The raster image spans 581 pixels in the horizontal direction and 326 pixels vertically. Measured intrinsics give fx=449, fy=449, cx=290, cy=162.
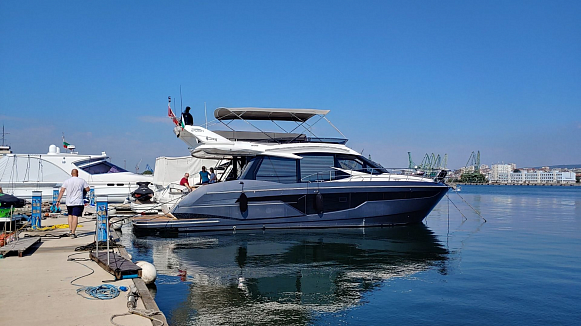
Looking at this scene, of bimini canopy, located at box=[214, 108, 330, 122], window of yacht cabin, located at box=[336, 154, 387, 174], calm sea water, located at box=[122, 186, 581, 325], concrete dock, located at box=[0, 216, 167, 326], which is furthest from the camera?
bimini canopy, located at box=[214, 108, 330, 122]

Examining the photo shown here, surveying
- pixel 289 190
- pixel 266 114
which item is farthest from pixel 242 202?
pixel 266 114

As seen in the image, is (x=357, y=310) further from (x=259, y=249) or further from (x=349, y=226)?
(x=349, y=226)

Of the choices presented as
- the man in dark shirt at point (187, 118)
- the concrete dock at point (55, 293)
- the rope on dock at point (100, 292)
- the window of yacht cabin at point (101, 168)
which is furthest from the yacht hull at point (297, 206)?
the window of yacht cabin at point (101, 168)

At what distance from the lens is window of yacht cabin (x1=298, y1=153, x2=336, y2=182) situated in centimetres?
1591

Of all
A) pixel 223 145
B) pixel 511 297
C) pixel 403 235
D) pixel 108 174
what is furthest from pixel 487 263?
pixel 108 174

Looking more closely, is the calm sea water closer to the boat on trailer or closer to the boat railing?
the boat on trailer

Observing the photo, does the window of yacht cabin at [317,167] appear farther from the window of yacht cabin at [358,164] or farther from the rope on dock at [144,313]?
the rope on dock at [144,313]

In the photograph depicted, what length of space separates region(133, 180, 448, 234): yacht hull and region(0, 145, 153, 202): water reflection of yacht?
45.2 feet

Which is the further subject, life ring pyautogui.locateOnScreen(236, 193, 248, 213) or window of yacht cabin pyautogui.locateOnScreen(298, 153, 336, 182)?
window of yacht cabin pyautogui.locateOnScreen(298, 153, 336, 182)

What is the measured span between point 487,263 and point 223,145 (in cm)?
888

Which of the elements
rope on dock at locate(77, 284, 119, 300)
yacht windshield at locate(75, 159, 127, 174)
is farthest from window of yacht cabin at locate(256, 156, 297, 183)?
yacht windshield at locate(75, 159, 127, 174)

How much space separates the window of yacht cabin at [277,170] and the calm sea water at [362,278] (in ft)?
6.13

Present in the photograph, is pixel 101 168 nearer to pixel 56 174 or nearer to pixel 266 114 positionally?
pixel 56 174

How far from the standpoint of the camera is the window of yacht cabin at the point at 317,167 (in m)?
15.9
